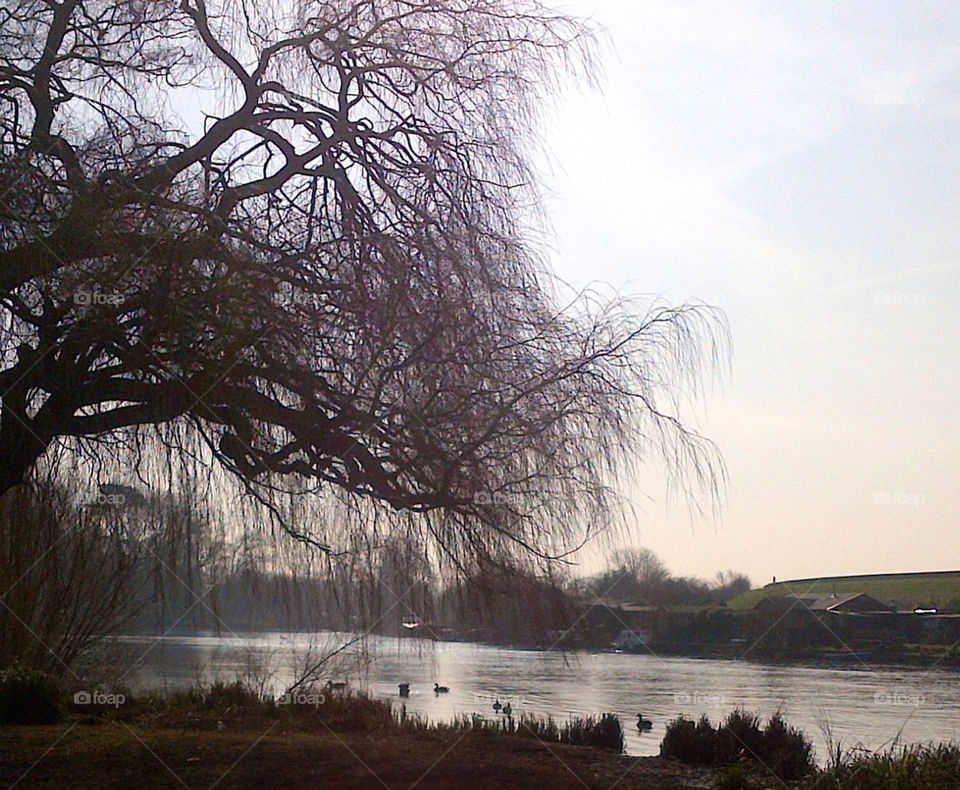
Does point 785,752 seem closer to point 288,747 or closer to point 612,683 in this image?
point 288,747

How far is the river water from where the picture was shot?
9.93 meters

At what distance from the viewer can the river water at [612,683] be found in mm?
9930

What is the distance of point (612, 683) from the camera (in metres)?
19.3

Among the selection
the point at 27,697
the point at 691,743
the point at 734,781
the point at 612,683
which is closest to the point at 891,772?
the point at 734,781

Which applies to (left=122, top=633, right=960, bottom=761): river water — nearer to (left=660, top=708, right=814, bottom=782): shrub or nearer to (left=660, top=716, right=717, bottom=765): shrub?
(left=660, top=708, right=814, bottom=782): shrub

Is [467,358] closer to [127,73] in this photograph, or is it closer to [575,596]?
[575,596]

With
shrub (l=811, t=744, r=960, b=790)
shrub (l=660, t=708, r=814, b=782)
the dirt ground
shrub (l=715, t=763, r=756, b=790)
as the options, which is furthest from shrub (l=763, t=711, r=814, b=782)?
shrub (l=715, t=763, r=756, b=790)

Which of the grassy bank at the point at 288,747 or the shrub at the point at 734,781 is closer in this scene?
the grassy bank at the point at 288,747

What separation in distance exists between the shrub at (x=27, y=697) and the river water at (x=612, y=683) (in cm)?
92

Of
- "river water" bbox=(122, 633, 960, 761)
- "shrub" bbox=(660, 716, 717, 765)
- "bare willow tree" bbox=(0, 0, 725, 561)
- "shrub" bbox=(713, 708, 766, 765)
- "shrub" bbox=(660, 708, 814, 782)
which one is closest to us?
"bare willow tree" bbox=(0, 0, 725, 561)

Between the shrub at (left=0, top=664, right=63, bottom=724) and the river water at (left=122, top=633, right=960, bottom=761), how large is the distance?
92 cm

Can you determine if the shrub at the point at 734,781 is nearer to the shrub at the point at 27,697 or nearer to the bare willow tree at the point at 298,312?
the bare willow tree at the point at 298,312

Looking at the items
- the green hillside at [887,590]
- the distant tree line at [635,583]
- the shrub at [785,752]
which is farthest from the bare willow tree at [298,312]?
the green hillside at [887,590]

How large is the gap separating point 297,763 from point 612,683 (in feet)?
44.7
